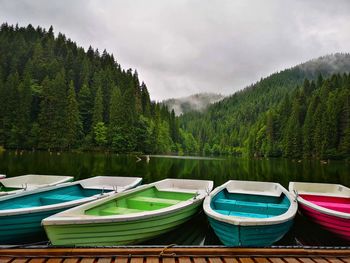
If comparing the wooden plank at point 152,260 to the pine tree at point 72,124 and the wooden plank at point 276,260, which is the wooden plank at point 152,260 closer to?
the wooden plank at point 276,260

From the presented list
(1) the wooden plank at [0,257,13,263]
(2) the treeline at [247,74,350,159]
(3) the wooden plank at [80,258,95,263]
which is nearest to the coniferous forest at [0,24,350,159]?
(2) the treeline at [247,74,350,159]

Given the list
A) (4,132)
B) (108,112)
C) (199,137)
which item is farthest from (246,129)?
(4,132)

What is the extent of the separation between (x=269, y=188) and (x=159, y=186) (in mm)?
5289

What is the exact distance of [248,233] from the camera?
19.2ft

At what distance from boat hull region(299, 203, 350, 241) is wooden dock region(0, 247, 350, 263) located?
346cm

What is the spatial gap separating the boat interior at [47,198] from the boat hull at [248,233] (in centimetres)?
578

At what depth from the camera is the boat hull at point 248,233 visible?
19.1 ft

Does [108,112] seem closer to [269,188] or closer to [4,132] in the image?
[4,132]

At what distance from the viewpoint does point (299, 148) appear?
74.4m

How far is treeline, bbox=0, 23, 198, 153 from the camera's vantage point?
6059 centimetres

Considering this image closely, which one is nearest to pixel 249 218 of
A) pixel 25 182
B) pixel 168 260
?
pixel 168 260

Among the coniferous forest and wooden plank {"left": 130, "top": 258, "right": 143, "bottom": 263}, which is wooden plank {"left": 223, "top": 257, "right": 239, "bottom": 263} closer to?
wooden plank {"left": 130, "top": 258, "right": 143, "bottom": 263}

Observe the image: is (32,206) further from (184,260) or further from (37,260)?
(184,260)

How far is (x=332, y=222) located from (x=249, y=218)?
3.15 meters
